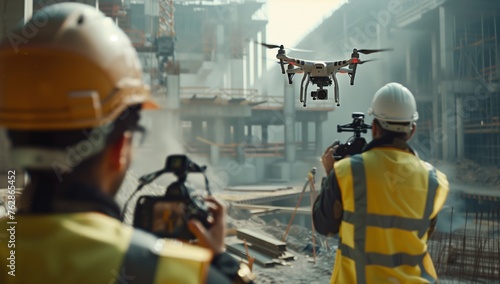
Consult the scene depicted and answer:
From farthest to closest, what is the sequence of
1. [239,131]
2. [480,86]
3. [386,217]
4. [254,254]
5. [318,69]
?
[239,131], [480,86], [254,254], [318,69], [386,217]

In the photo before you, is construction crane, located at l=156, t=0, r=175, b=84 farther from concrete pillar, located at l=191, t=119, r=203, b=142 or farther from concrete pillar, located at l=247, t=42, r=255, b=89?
concrete pillar, located at l=247, t=42, r=255, b=89

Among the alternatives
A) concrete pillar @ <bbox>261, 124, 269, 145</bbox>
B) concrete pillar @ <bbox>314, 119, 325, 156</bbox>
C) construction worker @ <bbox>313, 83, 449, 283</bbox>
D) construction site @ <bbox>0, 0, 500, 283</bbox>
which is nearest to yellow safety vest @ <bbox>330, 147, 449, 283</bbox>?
construction worker @ <bbox>313, 83, 449, 283</bbox>

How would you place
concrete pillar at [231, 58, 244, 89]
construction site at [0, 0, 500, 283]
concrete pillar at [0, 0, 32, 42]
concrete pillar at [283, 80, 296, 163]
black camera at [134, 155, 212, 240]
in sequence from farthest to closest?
concrete pillar at [231, 58, 244, 89] → concrete pillar at [283, 80, 296, 163] → construction site at [0, 0, 500, 283] → concrete pillar at [0, 0, 32, 42] → black camera at [134, 155, 212, 240]

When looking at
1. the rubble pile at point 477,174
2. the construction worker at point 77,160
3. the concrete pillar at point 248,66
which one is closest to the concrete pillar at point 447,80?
the rubble pile at point 477,174

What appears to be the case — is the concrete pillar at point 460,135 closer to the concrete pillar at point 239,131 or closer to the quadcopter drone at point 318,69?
the concrete pillar at point 239,131

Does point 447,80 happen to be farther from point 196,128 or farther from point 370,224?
point 370,224

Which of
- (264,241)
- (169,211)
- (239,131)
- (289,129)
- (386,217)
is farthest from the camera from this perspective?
(289,129)

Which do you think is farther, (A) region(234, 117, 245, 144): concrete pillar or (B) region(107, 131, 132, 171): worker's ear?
(A) region(234, 117, 245, 144): concrete pillar

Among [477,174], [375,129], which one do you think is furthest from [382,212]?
[477,174]
